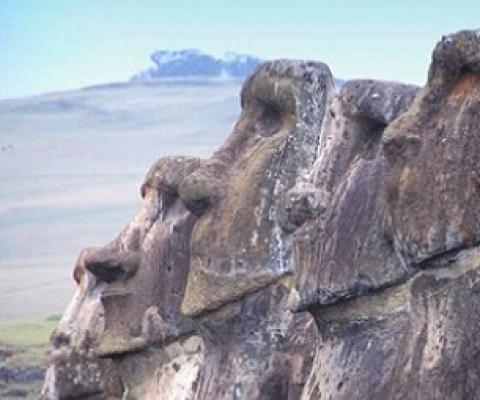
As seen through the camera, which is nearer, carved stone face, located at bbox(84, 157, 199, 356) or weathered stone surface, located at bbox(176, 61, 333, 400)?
weathered stone surface, located at bbox(176, 61, 333, 400)

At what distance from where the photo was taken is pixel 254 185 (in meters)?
7.10

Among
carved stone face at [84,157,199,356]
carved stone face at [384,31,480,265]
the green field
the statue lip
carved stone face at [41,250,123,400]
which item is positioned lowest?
the green field

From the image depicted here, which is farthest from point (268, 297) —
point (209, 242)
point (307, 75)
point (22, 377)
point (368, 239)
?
point (22, 377)

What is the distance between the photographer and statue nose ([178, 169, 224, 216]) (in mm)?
7082

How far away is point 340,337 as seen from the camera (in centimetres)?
586

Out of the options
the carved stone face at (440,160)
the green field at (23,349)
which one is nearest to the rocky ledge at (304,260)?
the carved stone face at (440,160)

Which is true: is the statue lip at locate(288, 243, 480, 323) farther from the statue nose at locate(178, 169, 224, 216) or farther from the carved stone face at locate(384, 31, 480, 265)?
the statue nose at locate(178, 169, 224, 216)

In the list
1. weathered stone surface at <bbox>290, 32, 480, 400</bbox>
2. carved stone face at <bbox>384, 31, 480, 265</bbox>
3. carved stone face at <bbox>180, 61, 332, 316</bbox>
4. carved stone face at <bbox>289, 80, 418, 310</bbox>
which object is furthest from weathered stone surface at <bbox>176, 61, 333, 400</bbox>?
carved stone face at <bbox>384, 31, 480, 265</bbox>

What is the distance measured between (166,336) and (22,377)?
42.0 feet

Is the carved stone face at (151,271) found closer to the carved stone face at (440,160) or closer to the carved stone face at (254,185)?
the carved stone face at (254,185)

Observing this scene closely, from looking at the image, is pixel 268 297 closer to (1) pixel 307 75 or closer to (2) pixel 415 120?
(1) pixel 307 75

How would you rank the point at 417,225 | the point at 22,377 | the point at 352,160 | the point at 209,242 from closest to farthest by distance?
the point at 417,225, the point at 352,160, the point at 209,242, the point at 22,377

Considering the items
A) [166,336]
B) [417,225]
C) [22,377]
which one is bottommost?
[22,377]

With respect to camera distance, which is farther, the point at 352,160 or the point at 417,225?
the point at 352,160
